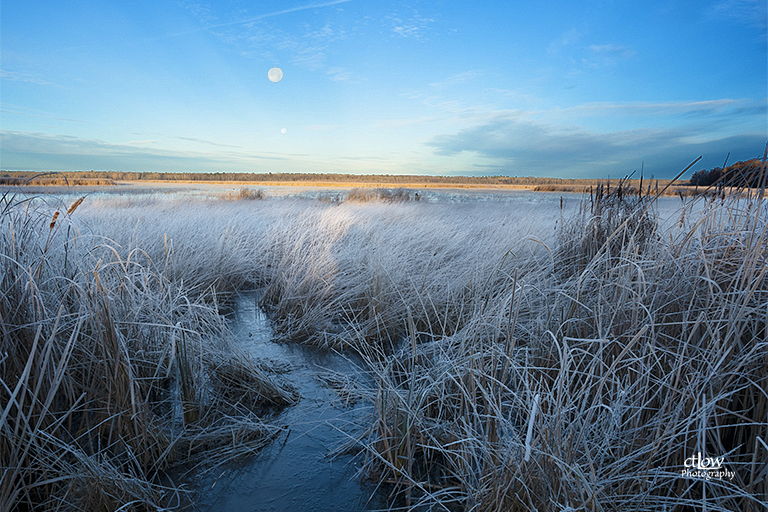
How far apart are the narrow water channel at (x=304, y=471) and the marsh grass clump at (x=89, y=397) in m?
0.18

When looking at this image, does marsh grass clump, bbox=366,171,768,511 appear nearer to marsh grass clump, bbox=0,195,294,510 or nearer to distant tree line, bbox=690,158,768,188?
distant tree line, bbox=690,158,768,188

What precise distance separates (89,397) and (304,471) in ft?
4.08

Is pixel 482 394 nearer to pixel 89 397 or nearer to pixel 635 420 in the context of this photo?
pixel 635 420

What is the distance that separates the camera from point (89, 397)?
2.01 metres

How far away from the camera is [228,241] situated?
574 centimetres

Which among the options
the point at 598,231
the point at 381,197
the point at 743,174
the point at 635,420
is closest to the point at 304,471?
the point at 635,420

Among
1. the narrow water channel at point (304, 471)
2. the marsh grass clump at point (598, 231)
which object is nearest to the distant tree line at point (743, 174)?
the marsh grass clump at point (598, 231)

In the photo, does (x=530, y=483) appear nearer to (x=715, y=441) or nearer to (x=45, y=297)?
(x=715, y=441)

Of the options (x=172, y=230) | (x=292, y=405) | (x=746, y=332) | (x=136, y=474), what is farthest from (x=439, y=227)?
(x=136, y=474)

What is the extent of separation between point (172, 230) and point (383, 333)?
4.45m

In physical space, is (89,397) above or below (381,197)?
below

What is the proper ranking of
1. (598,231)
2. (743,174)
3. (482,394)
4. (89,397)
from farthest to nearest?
1. (598,231)
2. (743,174)
3. (482,394)
4. (89,397)

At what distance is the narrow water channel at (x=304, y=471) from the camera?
188cm

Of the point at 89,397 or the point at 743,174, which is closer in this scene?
the point at 89,397
